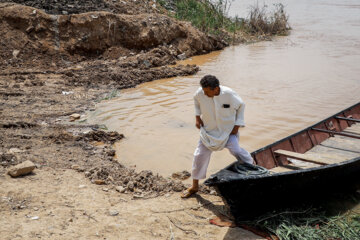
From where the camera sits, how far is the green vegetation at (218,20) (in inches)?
590

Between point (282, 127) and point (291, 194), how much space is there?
3.35m

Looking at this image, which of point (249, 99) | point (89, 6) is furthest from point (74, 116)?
point (89, 6)

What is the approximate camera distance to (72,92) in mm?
8414

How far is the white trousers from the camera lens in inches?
155

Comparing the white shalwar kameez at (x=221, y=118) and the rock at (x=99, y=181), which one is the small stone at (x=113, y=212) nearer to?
the rock at (x=99, y=181)

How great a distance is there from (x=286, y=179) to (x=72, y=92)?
5.94m

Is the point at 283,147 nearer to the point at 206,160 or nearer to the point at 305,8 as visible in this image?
the point at 206,160

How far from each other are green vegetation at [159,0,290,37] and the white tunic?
11.3 m

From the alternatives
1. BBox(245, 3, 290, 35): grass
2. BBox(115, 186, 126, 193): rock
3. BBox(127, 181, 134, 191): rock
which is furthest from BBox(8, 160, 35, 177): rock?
BBox(245, 3, 290, 35): grass

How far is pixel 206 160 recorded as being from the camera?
411 centimetres

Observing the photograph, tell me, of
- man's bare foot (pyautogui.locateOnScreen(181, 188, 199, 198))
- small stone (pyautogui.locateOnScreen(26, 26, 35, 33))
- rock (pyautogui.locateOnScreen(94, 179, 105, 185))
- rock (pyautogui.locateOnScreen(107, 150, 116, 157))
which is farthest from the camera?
small stone (pyautogui.locateOnScreen(26, 26, 35, 33))

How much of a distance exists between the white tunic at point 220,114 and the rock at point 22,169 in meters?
1.97

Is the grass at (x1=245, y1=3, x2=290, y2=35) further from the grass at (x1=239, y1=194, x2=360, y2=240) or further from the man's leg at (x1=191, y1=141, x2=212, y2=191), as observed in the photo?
the grass at (x1=239, y1=194, x2=360, y2=240)

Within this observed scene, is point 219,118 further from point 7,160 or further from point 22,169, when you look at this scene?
point 7,160
